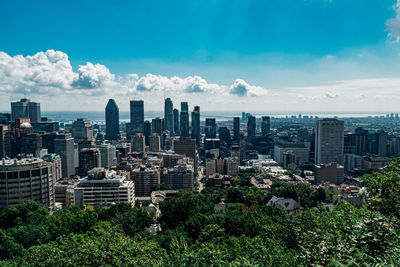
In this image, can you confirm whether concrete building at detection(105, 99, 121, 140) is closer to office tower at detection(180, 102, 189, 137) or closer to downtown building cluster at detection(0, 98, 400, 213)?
downtown building cluster at detection(0, 98, 400, 213)

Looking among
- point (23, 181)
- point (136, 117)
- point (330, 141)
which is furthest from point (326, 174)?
point (136, 117)

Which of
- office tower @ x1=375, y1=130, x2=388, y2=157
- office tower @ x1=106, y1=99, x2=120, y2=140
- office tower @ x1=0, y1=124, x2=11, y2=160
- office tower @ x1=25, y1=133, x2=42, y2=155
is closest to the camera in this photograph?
office tower @ x1=0, y1=124, x2=11, y2=160

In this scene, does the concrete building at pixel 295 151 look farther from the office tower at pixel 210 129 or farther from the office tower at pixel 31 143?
the office tower at pixel 31 143

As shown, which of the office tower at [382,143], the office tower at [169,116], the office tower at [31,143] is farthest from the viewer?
the office tower at [169,116]

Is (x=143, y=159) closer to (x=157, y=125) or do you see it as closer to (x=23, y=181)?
(x=23, y=181)

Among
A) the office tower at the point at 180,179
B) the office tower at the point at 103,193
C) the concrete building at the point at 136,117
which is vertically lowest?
the office tower at the point at 180,179

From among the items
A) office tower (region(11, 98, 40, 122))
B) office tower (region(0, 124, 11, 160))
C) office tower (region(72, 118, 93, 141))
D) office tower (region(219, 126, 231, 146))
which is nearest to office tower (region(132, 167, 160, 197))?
office tower (region(0, 124, 11, 160))

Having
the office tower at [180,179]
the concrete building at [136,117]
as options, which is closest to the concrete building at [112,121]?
the concrete building at [136,117]

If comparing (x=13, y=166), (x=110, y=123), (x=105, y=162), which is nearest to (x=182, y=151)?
(x=105, y=162)
